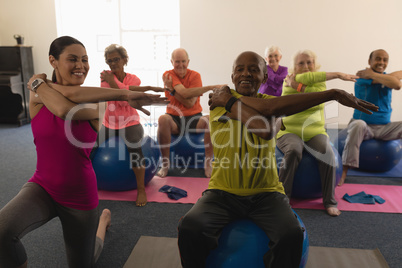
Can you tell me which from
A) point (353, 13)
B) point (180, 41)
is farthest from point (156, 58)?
point (353, 13)

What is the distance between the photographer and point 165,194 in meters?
3.03

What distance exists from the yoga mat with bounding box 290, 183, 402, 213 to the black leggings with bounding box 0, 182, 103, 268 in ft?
5.57

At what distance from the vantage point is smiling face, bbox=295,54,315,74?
9.64 ft

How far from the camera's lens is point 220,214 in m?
1.55

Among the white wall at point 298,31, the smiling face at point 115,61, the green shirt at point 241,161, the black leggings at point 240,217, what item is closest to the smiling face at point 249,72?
the green shirt at point 241,161

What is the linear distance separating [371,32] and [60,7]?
207 inches

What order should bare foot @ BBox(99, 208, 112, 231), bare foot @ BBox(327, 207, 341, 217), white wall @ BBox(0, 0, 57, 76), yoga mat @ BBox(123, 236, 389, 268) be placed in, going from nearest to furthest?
yoga mat @ BBox(123, 236, 389, 268), bare foot @ BBox(99, 208, 112, 231), bare foot @ BBox(327, 207, 341, 217), white wall @ BBox(0, 0, 57, 76)

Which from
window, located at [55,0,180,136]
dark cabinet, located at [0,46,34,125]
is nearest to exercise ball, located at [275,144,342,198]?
window, located at [55,0,180,136]

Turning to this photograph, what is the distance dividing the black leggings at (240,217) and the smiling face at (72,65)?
2.89 feet

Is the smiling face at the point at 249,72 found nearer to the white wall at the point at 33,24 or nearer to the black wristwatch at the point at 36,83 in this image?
the black wristwatch at the point at 36,83

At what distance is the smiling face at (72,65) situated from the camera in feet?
5.44

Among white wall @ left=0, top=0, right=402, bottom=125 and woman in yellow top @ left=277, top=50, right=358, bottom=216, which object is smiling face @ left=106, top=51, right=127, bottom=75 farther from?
A: white wall @ left=0, top=0, right=402, bottom=125

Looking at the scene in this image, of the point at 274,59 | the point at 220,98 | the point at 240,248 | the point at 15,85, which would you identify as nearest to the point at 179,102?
the point at 274,59

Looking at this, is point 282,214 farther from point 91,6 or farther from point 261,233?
point 91,6
